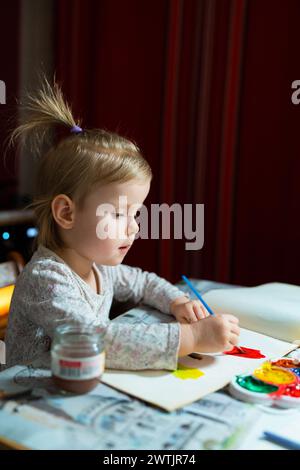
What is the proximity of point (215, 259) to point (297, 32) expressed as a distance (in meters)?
0.99

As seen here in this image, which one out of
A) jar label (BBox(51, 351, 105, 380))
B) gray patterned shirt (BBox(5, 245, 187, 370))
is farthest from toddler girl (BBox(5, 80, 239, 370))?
jar label (BBox(51, 351, 105, 380))

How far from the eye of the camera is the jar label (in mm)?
767

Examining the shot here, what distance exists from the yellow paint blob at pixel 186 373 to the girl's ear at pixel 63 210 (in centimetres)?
35

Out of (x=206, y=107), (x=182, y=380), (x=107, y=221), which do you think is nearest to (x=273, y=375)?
(x=182, y=380)

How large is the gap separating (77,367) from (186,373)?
0.20 meters

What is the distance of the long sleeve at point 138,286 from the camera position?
1263 mm

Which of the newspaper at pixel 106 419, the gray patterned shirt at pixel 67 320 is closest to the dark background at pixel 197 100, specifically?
the gray patterned shirt at pixel 67 320

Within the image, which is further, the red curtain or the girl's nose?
the red curtain

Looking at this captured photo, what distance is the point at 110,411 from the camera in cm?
74

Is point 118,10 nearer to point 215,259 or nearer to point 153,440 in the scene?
point 215,259

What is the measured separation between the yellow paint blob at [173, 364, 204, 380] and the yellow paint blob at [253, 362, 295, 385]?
92 mm

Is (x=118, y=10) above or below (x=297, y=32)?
above

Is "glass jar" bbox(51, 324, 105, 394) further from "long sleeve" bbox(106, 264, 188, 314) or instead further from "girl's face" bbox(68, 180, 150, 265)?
"long sleeve" bbox(106, 264, 188, 314)

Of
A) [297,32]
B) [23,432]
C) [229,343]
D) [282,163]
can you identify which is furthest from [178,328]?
[297,32]
